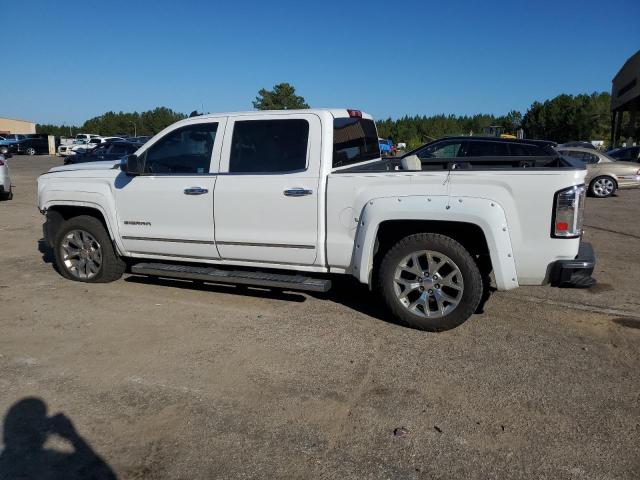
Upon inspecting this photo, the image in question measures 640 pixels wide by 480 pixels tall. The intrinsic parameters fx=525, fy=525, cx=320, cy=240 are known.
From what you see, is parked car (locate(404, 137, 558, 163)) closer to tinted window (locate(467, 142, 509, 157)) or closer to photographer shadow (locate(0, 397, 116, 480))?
tinted window (locate(467, 142, 509, 157))

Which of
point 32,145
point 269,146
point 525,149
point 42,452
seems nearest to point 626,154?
point 525,149

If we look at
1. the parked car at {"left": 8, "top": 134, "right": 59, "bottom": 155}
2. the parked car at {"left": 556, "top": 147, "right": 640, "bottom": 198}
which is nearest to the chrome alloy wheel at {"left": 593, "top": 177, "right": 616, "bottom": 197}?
the parked car at {"left": 556, "top": 147, "right": 640, "bottom": 198}

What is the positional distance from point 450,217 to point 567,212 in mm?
879

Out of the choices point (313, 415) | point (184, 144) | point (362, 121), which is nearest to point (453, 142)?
point (362, 121)

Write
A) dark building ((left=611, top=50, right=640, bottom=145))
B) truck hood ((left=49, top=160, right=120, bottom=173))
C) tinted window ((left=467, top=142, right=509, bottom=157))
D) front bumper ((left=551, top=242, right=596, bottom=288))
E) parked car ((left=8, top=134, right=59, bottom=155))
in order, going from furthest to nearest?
parked car ((left=8, top=134, right=59, bottom=155))
dark building ((left=611, top=50, right=640, bottom=145))
tinted window ((left=467, top=142, right=509, bottom=157))
truck hood ((left=49, top=160, right=120, bottom=173))
front bumper ((left=551, top=242, right=596, bottom=288))

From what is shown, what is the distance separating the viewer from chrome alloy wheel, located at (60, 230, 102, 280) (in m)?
6.05

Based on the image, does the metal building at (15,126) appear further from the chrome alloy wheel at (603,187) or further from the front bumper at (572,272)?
the front bumper at (572,272)

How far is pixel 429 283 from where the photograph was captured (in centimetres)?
451

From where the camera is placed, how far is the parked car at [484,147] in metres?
11.2

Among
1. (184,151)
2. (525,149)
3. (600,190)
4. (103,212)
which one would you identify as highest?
(525,149)

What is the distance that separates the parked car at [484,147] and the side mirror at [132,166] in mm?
6638

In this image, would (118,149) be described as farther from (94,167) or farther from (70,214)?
(94,167)

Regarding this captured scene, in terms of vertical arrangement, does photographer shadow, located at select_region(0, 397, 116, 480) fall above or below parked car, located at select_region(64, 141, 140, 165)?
below

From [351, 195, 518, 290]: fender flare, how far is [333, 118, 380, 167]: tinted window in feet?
2.55
